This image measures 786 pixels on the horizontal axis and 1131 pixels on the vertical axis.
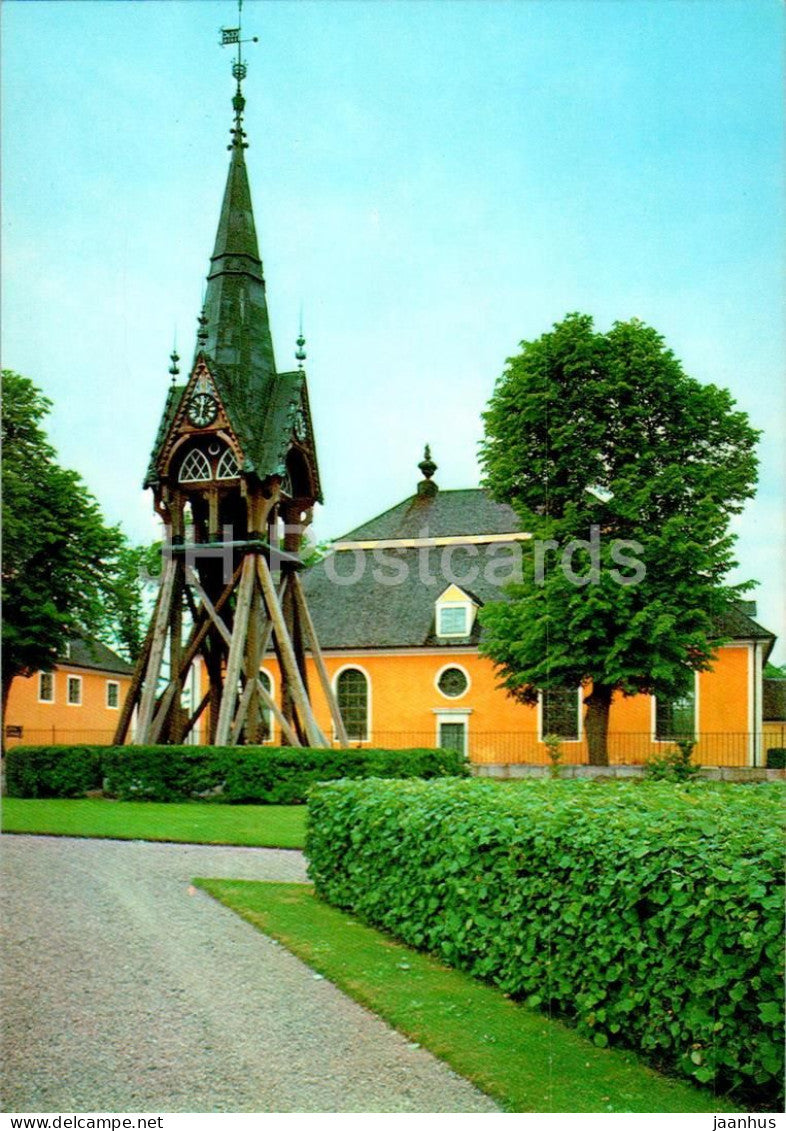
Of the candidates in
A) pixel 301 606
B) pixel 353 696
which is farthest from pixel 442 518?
pixel 301 606

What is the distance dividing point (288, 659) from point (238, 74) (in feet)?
30.2

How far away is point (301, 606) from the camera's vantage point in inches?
578

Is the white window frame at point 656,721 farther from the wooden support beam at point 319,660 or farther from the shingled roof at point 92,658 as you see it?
the shingled roof at point 92,658

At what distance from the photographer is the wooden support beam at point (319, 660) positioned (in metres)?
12.6

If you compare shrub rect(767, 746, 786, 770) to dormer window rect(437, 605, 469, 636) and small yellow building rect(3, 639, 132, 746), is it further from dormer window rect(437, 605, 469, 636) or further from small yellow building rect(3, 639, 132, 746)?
small yellow building rect(3, 639, 132, 746)

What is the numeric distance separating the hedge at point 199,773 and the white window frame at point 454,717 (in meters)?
3.36

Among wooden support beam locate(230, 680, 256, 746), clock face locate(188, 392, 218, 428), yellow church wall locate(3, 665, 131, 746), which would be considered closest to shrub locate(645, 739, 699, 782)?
yellow church wall locate(3, 665, 131, 746)

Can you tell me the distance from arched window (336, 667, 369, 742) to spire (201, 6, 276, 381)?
4.50 meters

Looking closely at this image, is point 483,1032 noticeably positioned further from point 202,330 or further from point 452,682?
point 202,330

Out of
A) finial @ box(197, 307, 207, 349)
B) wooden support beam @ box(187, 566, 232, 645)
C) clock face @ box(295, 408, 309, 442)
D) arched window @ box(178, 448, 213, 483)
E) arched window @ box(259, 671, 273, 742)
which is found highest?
finial @ box(197, 307, 207, 349)

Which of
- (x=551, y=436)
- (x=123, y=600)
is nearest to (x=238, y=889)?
(x=123, y=600)

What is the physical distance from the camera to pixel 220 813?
17.2 m

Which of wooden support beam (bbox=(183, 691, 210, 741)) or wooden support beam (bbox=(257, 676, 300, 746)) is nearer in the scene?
wooden support beam (bbox=(257, 676, 300, 746))

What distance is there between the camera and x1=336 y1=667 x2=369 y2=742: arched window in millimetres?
12406
